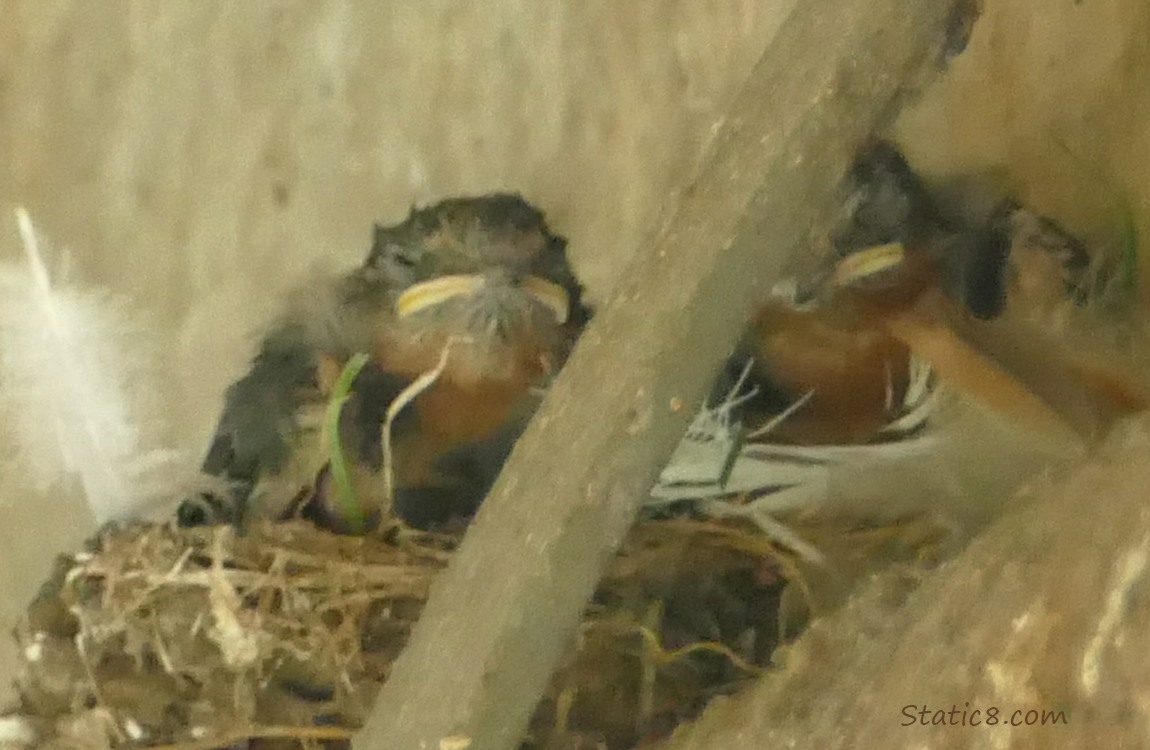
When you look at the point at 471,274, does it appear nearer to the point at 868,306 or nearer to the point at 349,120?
the point at 349,120

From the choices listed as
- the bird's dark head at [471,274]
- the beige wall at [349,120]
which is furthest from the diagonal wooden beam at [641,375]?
the bird's dark head at [471,274]

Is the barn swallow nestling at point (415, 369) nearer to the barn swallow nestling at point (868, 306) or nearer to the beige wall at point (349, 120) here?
the beige wall at point (349, 120)

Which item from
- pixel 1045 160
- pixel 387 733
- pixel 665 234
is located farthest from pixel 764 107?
pixel 1045 160

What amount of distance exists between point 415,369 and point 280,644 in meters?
0.29

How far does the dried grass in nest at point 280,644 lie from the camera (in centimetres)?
95

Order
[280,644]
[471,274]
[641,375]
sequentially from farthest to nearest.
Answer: [471,274] < [280,644] < [641,375]

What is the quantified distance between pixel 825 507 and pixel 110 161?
70cm

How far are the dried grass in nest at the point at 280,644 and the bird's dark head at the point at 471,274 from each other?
0.67 ft

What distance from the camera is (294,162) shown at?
3.35 feet

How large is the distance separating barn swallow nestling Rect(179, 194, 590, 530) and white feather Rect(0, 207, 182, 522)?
7 centimetres

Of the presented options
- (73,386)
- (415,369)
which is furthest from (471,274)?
(73,386)

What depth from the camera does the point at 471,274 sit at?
1.09 meters

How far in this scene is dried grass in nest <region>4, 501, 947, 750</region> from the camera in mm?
950

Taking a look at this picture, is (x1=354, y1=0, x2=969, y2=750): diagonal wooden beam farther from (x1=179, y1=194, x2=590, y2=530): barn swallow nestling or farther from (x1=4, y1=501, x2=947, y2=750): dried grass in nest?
Result: (x1=179, y1=194, x2=590, y2=530): barn swallow nestling
